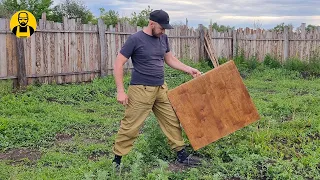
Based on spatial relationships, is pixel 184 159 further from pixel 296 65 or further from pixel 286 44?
pixel 286 44

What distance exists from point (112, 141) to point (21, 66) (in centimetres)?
513

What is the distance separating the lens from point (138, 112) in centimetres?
502

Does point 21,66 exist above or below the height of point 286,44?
below

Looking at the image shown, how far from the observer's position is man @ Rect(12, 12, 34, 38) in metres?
10.9

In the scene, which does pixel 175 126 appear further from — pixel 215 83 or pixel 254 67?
pixel 254 67

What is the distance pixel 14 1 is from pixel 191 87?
26.1m

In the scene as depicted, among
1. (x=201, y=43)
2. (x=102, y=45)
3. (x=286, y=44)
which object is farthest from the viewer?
(x=286, y=44)

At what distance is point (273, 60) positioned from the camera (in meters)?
18.6

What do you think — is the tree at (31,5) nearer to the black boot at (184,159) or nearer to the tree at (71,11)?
the tree at (71,11)

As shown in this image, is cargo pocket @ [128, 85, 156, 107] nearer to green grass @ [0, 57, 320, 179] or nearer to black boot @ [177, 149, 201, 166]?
green grass @ [0, 57, 320, 179]

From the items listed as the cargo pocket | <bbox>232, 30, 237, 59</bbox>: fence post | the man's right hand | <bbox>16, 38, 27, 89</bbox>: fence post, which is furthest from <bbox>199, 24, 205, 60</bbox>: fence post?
the man's right hand

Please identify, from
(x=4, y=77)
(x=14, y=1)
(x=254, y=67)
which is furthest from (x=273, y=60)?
(x=14, y=1)

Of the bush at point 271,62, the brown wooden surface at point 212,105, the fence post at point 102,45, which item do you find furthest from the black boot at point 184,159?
the bush at point 271,62

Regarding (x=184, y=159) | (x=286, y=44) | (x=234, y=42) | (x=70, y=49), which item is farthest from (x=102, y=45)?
(x=286, y=44)
